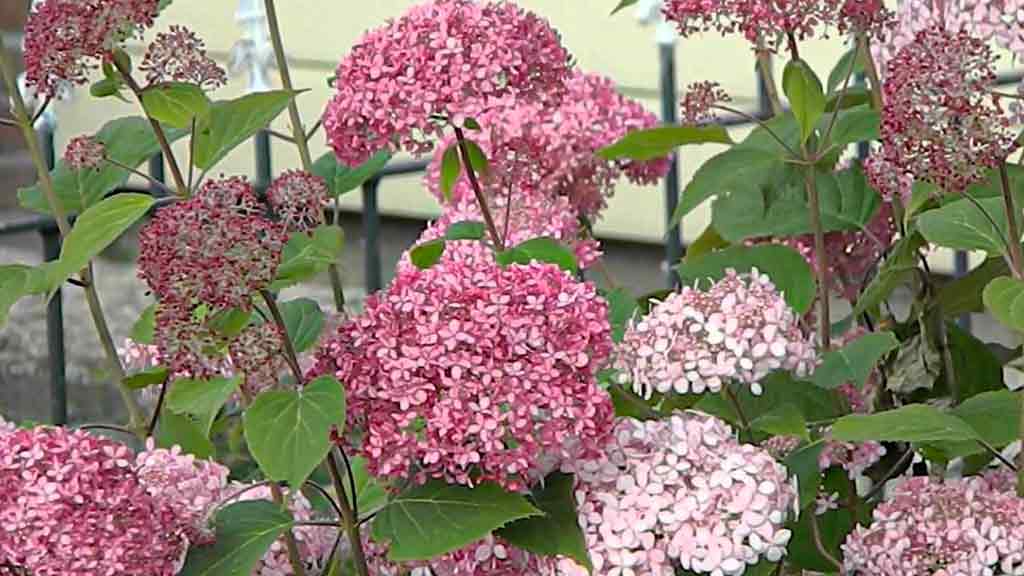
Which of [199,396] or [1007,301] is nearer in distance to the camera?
[1007,301]

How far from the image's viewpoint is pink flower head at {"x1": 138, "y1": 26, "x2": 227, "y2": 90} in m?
1.61

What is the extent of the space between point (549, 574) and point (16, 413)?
4561 millimetres

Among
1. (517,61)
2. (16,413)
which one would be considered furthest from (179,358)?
(16,413)

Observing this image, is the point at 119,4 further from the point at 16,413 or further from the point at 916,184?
the point at 16,413

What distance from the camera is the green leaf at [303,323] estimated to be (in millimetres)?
1603

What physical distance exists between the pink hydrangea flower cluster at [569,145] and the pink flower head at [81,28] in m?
0.54

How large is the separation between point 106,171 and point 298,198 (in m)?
0.45

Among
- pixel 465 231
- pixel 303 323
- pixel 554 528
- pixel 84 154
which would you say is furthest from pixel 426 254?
pixel 554 528

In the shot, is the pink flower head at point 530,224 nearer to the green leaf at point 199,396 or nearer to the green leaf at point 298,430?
the green leaf at point 199,396

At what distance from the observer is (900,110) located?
4.56ft

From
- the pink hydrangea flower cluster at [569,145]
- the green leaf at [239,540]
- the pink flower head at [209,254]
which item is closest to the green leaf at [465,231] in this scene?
the pink hydrangea flower cluster at [569,145]

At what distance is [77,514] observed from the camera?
1.29 metres

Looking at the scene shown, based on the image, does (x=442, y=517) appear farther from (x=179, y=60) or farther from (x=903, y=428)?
(x=179, y=60)

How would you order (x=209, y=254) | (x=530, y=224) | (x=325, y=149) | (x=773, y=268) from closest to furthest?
(x=209, y=254)
(x=773, y=268)
(x=530, y=224)
(x=325, y=149)
